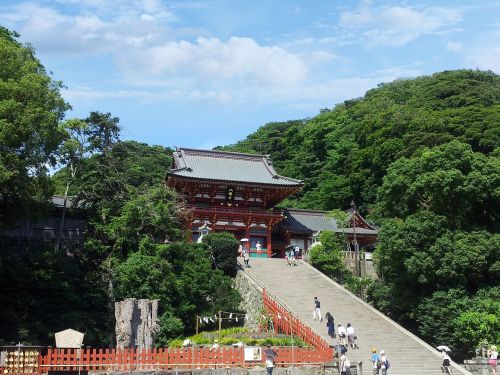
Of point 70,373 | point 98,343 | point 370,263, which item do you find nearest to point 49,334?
point 98,343

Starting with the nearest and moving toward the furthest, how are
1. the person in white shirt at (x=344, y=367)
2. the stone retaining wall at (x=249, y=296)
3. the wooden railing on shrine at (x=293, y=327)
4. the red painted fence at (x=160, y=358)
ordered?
the red painted fence at (x=160, y=358) < the person in white shirt at (x=344, y=367) < the wooden railing on shrine at (x=293, y=327) < the stone retaining wall at (x=249, y=296)

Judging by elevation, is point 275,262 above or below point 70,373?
above

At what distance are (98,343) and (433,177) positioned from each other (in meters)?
15.6

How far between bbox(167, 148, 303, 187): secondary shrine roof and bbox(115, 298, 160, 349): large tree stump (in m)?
19.4

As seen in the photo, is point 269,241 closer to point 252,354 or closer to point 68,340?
point 252,354

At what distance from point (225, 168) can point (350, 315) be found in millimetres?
18333

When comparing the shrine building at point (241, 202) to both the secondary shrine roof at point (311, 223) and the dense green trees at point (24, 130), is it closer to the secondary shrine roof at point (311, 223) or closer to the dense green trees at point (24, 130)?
the secondary shrine roof at point (311, 223)

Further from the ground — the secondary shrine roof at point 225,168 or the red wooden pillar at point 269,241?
the secondary shrine roof at point 225,168

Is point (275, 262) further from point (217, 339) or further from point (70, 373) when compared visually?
point (70, 373)

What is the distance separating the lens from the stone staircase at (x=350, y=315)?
21.8m

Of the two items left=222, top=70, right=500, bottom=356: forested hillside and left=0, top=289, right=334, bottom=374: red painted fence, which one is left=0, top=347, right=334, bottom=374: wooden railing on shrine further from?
left=222, top=70, right=500, bottom=356: forested hillside

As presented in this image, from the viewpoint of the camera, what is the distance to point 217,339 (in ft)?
77.9

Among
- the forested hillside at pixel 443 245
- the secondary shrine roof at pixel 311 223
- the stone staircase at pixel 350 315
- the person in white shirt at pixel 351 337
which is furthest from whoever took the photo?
the secondary shrine roof at pixel 311 223

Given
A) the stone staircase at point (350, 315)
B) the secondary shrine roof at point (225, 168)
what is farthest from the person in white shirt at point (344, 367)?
the secondary shrine roof at point (225, 168)
